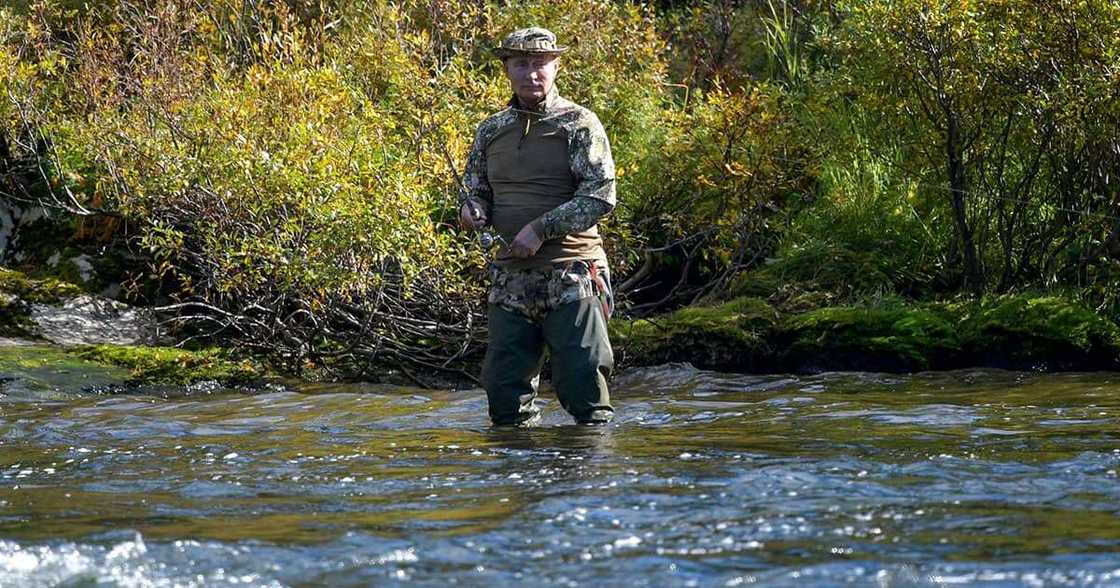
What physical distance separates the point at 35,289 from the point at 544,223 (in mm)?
5191

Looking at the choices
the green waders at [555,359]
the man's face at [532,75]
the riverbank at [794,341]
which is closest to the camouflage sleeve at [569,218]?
the green waders at [555,359]

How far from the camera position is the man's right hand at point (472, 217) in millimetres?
6641

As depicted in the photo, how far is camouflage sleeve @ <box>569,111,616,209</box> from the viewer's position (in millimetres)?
6539

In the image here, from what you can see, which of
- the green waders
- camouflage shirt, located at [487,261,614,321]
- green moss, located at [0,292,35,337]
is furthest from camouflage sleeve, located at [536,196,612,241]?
green moss, located at [0,292,35,337]

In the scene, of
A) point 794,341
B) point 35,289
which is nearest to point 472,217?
point 794,341

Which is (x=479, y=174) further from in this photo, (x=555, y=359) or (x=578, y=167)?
(x=555, y=359)

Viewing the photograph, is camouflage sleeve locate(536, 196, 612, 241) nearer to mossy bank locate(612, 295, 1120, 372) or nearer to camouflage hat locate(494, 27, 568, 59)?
camouflage hat locate(494, 27, 568, 59)

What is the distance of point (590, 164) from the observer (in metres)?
6.57

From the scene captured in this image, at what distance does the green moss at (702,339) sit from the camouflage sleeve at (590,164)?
11.0ft

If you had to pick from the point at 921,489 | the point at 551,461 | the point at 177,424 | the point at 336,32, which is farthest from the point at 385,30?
the point at 921,489

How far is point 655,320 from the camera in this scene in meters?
10.1

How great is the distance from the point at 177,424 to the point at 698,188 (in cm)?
393

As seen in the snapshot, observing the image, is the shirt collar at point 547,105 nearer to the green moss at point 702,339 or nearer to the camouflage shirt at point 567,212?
the camouflage shirt at point 567,212

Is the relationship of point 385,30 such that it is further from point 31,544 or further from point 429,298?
point 31,544
